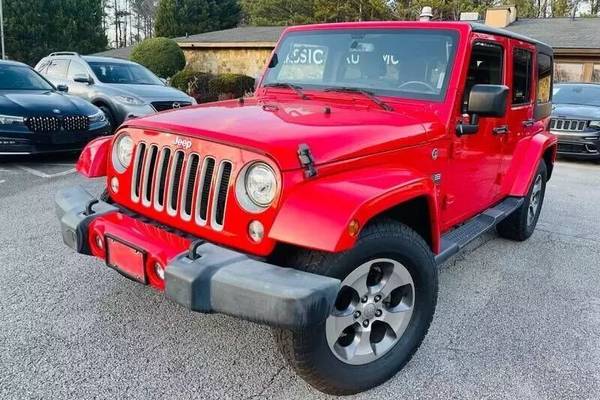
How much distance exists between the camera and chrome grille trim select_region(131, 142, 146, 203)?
284 cm

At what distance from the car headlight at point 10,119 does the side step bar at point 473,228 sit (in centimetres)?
601

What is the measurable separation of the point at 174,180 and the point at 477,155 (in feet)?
7.00

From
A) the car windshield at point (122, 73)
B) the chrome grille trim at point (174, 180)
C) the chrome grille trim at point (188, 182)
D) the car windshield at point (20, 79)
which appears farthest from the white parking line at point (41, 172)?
the chrome grille trim at point (188, 182)

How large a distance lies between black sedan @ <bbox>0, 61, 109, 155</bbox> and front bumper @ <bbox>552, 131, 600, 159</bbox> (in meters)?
8.08

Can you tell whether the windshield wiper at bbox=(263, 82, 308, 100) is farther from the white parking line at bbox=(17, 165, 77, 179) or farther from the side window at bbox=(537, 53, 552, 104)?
the white parking line at bbox=(17, 165, 77, 179)

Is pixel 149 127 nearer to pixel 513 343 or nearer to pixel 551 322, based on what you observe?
pixel 513 343

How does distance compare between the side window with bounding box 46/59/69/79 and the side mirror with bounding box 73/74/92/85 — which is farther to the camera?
the side window with bounding box 46/59/69/79

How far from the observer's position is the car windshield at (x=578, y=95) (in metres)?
10.4

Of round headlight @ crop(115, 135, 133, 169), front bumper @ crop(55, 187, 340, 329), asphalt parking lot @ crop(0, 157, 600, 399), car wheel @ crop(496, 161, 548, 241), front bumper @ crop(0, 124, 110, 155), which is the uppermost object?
round headlight @ crop(115, 135, 133, 169)

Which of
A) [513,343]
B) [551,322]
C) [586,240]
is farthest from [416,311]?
[586,240]

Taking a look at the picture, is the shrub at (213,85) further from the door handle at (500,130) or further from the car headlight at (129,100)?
the door handle at (500,130)

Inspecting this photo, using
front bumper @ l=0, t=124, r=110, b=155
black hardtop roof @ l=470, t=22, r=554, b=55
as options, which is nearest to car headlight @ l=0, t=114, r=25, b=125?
front bumper @ l=0, t=124, r=110, b=155

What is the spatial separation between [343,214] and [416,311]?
88 centimetres

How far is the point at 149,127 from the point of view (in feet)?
9.27
